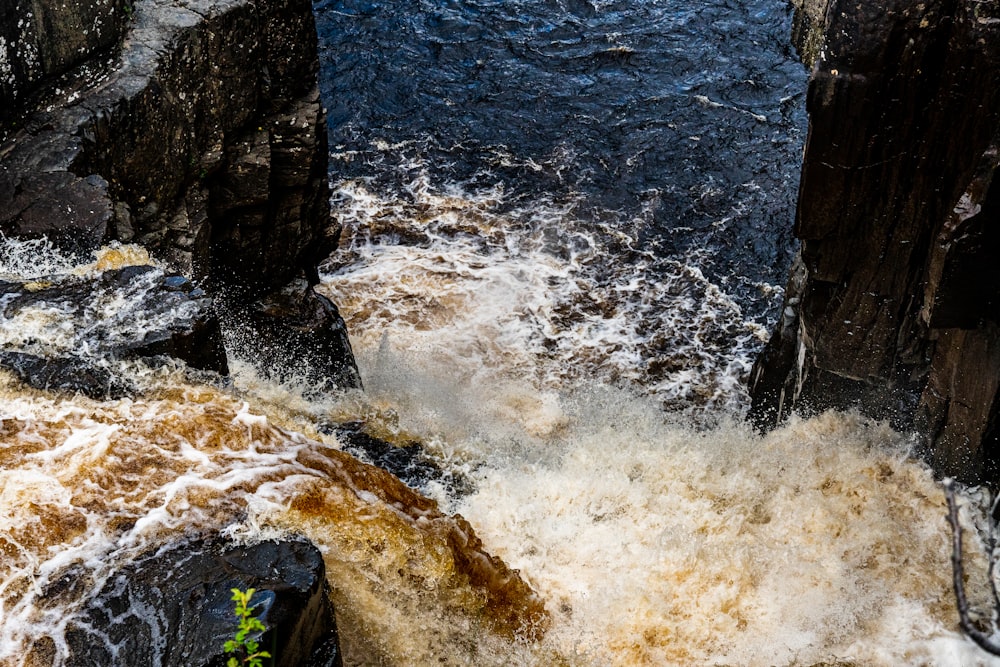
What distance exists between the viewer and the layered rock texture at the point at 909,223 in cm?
486

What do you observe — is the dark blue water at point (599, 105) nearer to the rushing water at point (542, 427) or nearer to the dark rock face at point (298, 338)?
the rushing water at point (542, 427)

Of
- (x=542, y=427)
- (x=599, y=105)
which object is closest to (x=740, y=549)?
(x=542, y=427)

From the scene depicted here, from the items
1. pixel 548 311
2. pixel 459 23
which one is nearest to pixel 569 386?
pixel 548 311

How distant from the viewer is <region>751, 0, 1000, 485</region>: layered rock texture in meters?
4.86

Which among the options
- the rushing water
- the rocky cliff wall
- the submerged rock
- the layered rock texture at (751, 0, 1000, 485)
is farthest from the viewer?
the rocky cliff wall

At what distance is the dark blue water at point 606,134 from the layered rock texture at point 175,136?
1.83 m

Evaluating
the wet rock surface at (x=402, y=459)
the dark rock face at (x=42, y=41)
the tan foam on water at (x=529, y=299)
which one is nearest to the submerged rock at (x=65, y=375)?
the wet rock surface at (x=402, y=459)

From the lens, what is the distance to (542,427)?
24.9 ft

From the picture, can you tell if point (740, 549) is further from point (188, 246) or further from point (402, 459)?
point (188, 246)

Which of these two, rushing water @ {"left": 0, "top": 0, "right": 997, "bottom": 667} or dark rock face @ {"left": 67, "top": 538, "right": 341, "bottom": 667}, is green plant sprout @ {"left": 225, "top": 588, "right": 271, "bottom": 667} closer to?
dark rock face @ {"left": 67, "top": 538, "right": 341, "bottom": 667}

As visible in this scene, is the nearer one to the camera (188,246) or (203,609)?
(203,609)

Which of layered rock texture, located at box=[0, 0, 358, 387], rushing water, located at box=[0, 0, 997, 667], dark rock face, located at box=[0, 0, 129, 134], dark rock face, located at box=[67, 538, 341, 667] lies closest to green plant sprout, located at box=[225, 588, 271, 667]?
dark rock face, located at box=[67, 538, 341, 667]

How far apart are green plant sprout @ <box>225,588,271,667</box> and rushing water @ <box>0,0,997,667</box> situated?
728mm

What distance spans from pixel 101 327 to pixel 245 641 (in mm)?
2460
